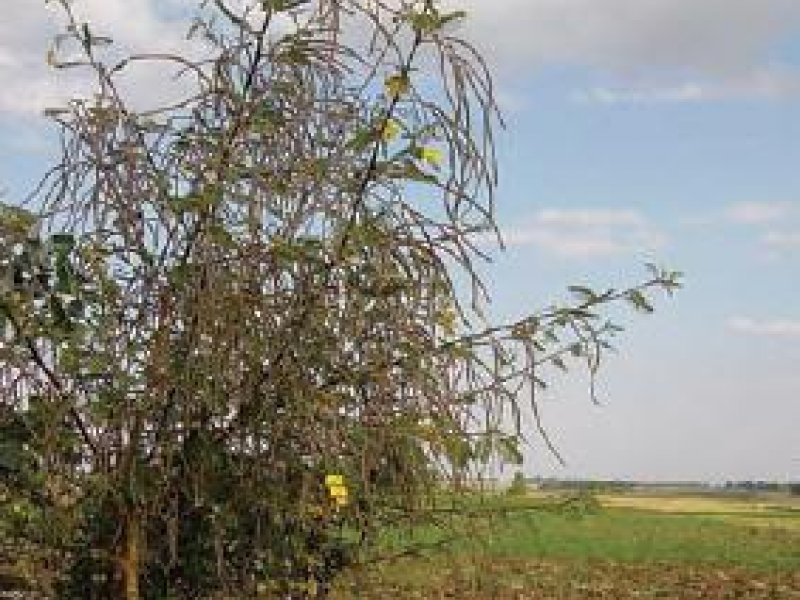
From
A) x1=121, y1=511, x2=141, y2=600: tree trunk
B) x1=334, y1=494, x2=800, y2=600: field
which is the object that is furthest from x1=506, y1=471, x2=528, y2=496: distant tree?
x1=121, y1=511, x2=141, y2=600: tree trunk

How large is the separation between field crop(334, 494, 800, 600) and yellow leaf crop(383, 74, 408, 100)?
3.41 ft

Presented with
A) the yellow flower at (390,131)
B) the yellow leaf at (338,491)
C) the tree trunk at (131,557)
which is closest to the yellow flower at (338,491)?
the yellow leaf at (338,491)

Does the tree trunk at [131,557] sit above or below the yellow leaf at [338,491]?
below

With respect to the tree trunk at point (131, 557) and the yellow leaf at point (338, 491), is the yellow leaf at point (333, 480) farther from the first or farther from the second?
the tree trunk at point (131, 557)

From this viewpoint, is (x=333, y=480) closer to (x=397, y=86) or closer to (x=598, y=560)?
(x=397, y=86)

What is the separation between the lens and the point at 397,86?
9.98 ft

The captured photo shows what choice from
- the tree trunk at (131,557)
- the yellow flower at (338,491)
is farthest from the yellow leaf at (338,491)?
the tree trunk at (131,557)

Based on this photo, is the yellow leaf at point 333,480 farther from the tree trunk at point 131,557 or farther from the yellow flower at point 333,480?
the tree trunk at point 131,557

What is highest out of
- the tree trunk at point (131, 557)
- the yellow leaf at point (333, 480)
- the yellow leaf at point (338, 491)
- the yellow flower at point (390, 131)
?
the yellow flower at point (390, 131)

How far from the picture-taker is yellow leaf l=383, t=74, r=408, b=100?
304 centimetres

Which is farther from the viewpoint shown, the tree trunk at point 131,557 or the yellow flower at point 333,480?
the tree trunk at point 131,557

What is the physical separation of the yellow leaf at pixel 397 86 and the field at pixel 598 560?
1040mm

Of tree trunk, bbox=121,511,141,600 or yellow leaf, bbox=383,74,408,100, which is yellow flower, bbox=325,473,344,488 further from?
yellow leaf, bbox=383,74,408,100

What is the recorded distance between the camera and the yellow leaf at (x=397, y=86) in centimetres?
304
